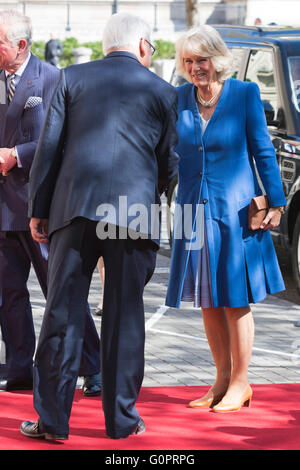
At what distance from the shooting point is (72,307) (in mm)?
4840

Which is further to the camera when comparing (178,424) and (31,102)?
(31,102)

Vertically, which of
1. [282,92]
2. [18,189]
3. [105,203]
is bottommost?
[282,92]

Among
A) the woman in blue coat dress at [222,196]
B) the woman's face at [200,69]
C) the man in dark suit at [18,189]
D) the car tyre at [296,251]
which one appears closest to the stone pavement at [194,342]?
the car tyre at [296,251]

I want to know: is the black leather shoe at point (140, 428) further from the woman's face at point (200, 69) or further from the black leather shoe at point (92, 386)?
the woman's face at point (200, 69)

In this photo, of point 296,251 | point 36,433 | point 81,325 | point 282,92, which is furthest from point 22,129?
point 282,92

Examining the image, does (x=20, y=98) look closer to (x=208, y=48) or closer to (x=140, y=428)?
(x=208, y=48)

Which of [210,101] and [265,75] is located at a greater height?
[210,101]

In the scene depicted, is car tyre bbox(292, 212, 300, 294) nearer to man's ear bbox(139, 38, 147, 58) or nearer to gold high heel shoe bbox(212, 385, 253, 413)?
gold high heel shoe bbox(212, 385, 253, 413)

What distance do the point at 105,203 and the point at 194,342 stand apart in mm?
2804

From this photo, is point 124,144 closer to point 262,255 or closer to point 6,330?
point 262,255

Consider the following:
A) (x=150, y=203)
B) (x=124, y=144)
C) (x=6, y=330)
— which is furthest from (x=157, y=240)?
(x=6, y=330)

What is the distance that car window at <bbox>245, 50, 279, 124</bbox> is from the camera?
9.20 metres

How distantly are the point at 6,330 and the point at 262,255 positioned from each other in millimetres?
1563

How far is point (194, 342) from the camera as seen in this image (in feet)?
24.1
